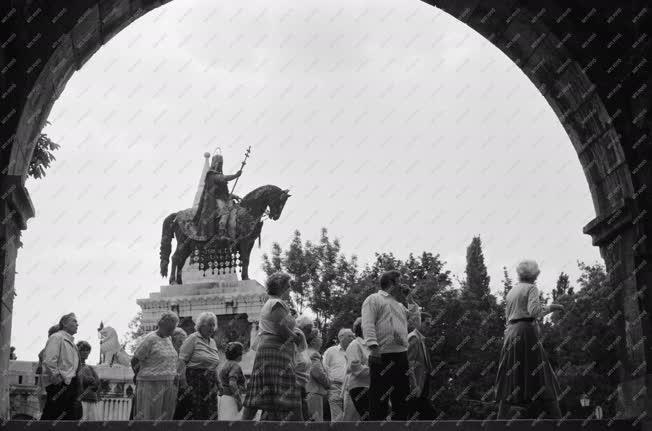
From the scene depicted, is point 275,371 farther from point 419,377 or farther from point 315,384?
point 315,384

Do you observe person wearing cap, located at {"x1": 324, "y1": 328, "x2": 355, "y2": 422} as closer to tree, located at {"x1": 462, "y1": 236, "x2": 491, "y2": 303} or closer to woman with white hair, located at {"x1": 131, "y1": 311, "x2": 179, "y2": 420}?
woman with white hair, located at {"x1": 131, "y1": 311, "x2": 179, "y2": 420}

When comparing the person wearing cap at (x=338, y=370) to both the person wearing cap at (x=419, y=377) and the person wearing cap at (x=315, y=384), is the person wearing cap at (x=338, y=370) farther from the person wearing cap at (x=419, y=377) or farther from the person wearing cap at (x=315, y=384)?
the person wearing cap at (x=419, y=377)

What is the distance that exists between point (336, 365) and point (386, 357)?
312cm

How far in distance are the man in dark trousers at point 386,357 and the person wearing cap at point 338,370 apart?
2.78 m

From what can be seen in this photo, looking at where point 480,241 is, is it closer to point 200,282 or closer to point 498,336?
point 498,336

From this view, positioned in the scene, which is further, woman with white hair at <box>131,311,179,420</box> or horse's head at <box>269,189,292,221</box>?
horse's head at <box>269,189,292,221</box>

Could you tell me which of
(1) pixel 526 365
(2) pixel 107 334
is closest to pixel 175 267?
(2) pixel 107 334

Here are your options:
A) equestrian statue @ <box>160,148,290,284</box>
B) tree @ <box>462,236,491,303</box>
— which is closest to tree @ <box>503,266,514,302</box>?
tree @ <box>462,236,491,303</box>

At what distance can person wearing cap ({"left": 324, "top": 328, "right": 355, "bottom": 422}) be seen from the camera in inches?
447

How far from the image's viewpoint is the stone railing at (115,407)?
1872 centimetres

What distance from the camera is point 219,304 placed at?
26438 millimetres

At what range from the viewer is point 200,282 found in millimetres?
27328

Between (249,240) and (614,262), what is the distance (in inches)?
758

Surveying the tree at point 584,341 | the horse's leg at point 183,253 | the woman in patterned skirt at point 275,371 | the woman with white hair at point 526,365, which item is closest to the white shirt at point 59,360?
the woman in patterned skirt at point 275,371
